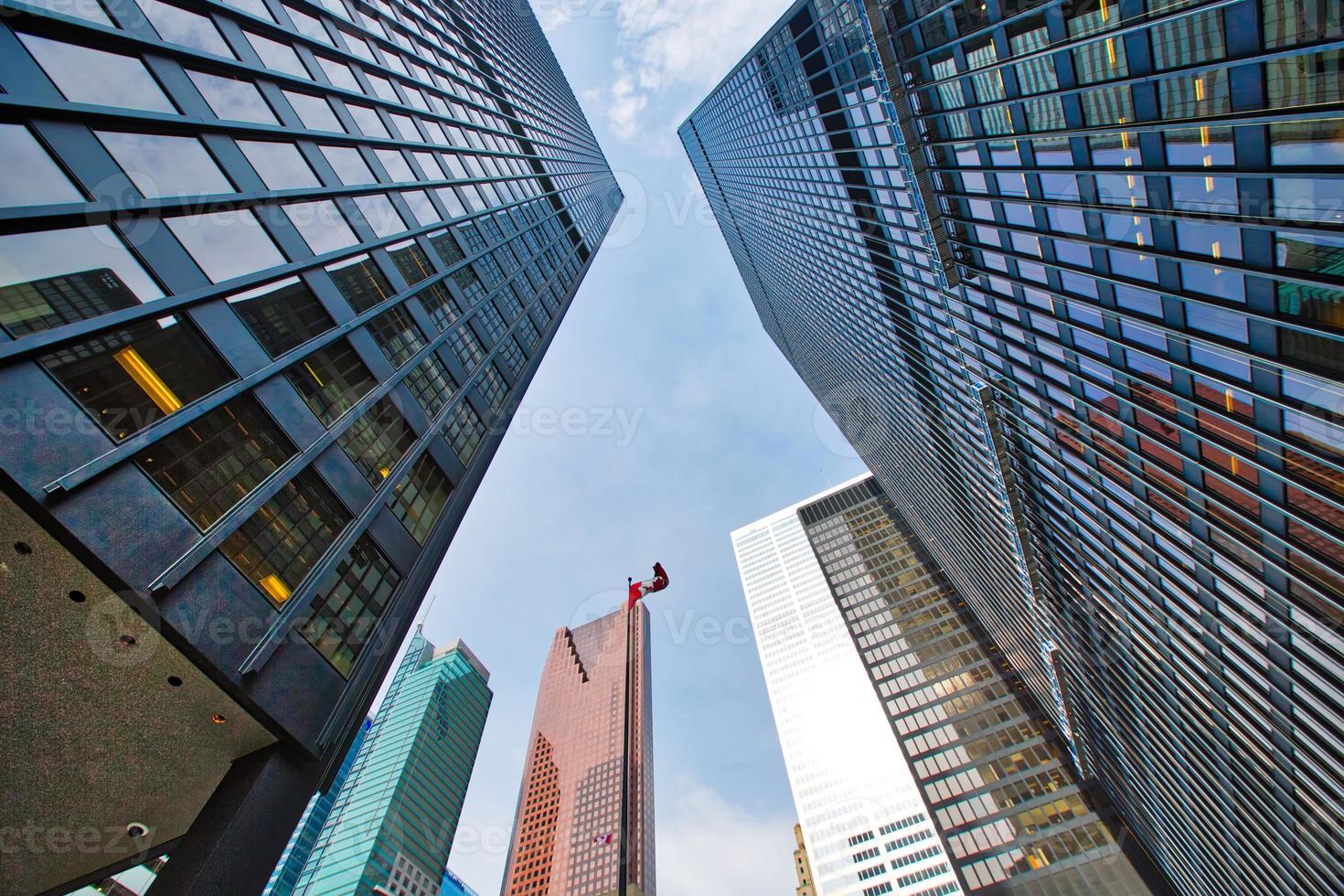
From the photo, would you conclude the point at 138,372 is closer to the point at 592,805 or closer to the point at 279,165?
the point at 279,165

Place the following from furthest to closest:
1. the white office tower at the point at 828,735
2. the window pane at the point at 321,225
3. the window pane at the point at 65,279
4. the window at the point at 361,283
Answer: the white office tower at the point at 828,735 < the window at the point at 361,283 < the window pane at the point at 321,225 < the window pane at the point at 65,279

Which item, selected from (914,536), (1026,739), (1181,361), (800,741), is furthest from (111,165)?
(800,741)

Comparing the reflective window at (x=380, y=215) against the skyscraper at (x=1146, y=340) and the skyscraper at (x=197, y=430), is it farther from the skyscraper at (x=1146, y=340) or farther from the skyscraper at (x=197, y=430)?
the skyscraper at (x=1146, y=340)

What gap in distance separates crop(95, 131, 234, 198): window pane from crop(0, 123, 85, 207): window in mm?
1454

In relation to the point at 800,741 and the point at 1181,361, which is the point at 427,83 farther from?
the point at 800,741

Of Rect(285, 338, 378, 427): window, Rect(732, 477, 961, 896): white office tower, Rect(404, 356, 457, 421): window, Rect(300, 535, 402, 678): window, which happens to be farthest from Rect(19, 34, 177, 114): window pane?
Rect(732, 477, 961, 896): white office tower

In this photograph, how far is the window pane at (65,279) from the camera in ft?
Answer: 30.3

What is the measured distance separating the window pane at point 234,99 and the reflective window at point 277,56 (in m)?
1.65

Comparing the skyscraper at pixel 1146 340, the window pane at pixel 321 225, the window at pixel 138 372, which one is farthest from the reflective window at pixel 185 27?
the skyscraper at pixel 1146 340

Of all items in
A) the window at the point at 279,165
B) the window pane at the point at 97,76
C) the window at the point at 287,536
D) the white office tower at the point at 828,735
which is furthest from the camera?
the white office tower at the point at 828,735

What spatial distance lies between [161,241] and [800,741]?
122997mm

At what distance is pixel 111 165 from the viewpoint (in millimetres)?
11422

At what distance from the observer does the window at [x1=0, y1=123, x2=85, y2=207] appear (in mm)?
9469

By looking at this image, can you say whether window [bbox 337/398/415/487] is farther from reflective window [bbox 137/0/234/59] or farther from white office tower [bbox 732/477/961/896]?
white office tower [bbox 732/477/961/896]
